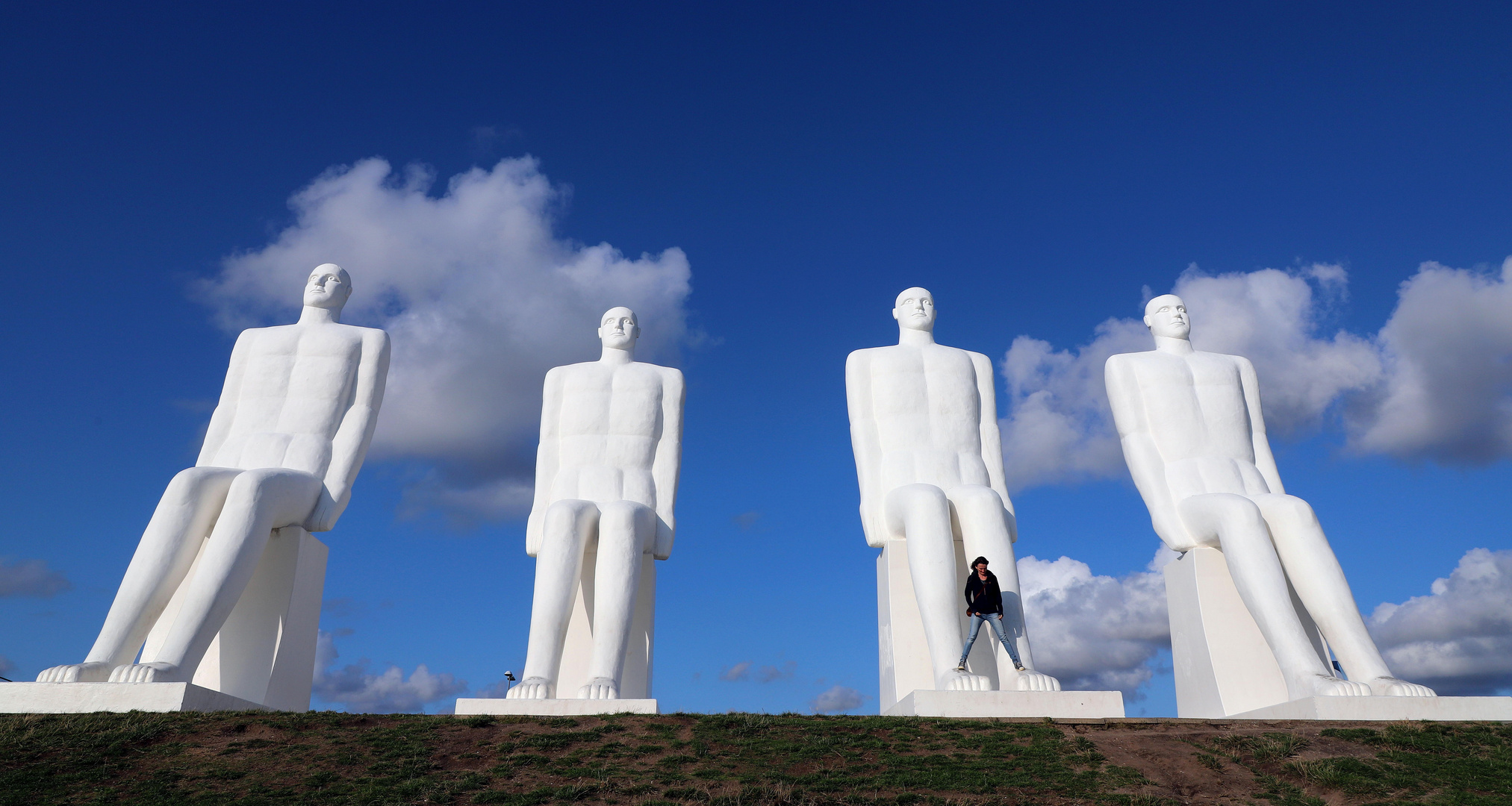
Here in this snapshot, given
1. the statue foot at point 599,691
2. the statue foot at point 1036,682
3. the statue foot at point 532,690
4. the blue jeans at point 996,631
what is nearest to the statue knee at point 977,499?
the blue jeans at point 996,631

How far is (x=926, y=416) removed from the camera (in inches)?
524

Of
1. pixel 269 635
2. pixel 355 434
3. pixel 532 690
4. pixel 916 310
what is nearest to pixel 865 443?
pixel 916 310

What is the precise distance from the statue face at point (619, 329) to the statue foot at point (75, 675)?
645cm

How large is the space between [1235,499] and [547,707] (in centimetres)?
759

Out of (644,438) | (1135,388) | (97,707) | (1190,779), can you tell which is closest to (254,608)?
(97,707)

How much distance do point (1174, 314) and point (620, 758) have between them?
951 cm

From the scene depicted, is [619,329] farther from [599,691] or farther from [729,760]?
[729,760]

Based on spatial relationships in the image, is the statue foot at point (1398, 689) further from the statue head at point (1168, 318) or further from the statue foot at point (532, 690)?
the statue foot at point (532, 690)

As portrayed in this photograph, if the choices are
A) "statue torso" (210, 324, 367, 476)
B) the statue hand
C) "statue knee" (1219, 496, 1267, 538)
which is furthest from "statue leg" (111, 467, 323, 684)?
"statue knee" (1219, 496, 1267, 538)

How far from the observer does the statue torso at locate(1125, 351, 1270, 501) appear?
43.2 ft

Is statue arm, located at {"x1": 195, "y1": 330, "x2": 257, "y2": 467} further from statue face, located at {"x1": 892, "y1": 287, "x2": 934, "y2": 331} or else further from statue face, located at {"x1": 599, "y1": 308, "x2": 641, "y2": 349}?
statue face, located at {"x1": 892, "y1": 287, "x2": 934, "y2": 331}

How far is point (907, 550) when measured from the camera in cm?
A: 1210

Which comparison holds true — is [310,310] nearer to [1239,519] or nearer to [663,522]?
[663,522]

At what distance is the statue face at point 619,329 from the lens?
14133 mm
